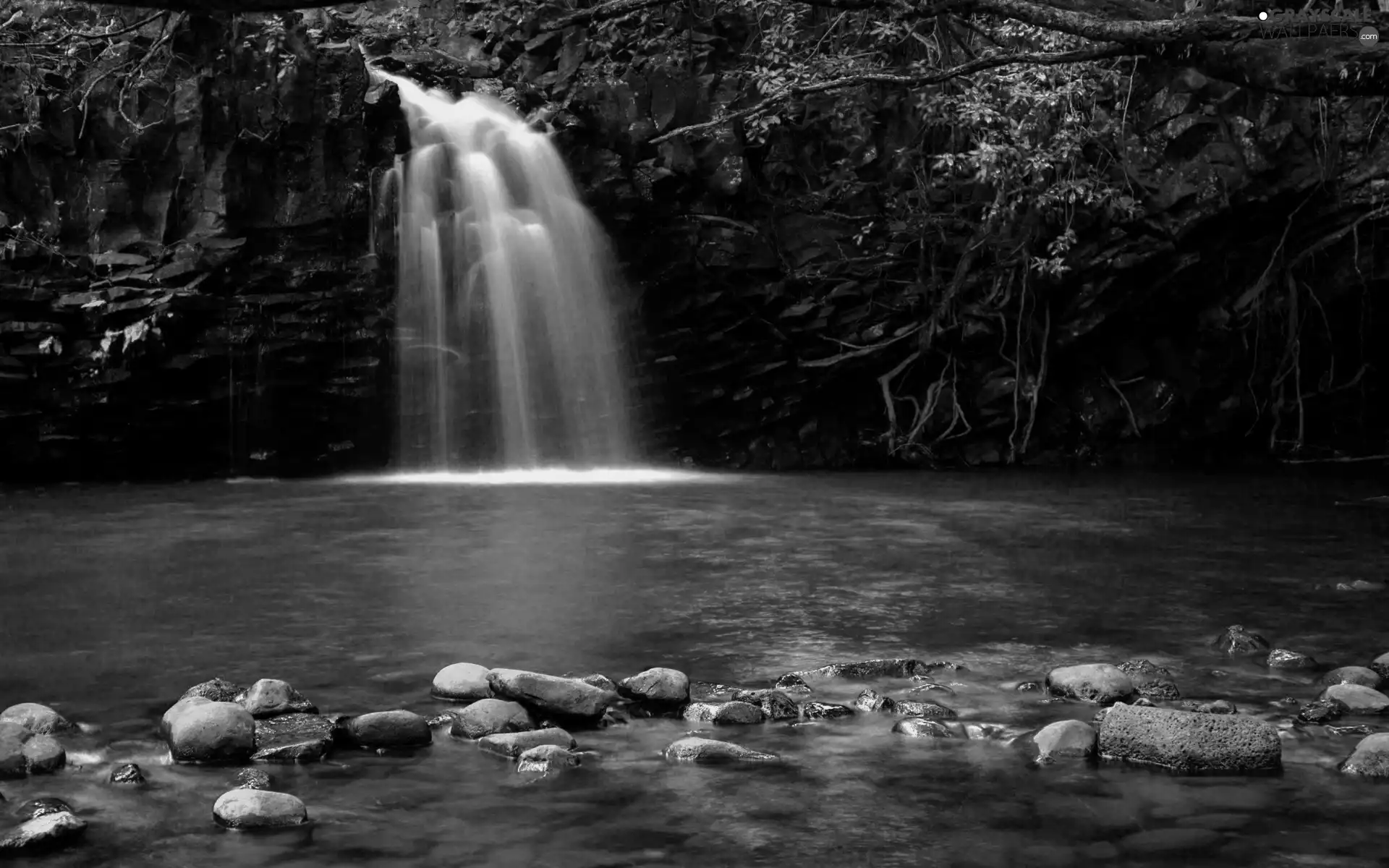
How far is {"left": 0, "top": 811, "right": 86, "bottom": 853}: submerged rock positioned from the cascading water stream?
13032 millimetres

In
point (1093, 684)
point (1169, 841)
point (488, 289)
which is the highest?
point (488, 289)

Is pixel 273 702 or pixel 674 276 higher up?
pixel 674 276

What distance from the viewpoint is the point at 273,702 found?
4789 mm

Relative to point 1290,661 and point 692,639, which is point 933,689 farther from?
point 1290,661

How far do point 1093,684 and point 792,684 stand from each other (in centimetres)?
113

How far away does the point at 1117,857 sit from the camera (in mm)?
3426

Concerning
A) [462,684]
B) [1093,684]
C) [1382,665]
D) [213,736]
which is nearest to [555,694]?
[462,684]

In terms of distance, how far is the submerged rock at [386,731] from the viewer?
4.44 metres

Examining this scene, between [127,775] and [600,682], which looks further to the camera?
[600,682]

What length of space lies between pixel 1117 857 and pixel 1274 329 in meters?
16.1

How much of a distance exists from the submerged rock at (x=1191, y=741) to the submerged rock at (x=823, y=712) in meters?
0.94

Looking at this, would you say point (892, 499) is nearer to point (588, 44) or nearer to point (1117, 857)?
point (588, 44)

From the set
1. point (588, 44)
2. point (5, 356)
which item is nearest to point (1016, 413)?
point (588, 44)

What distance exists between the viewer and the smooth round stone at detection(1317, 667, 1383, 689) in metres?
5.11
